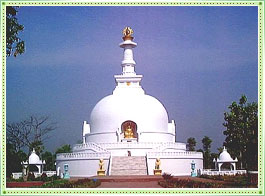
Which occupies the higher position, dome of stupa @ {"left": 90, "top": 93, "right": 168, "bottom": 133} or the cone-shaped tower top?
the cone-shaped tower top

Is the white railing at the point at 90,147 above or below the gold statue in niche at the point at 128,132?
below

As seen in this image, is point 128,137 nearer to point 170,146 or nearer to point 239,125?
point 170,146

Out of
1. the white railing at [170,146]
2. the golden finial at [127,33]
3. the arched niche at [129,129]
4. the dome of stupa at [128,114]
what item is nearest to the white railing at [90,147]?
the dome of stupa at [128,114]

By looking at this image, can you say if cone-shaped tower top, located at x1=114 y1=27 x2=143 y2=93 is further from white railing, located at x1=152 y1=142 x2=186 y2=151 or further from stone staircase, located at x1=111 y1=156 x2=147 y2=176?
stone staircase, located at x1=111 y1=156 x2=147 y2=176

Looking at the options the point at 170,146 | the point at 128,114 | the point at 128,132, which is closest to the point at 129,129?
the point at 128,132

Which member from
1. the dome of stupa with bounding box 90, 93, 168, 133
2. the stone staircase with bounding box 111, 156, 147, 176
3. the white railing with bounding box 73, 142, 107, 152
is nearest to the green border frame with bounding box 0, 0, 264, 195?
the stone staircase with bounding box 111, 156, 147, 176

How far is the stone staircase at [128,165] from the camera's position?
923 inches

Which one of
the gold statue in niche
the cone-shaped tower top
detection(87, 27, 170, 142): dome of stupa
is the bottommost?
the gold statue in niche

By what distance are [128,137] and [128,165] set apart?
451cm

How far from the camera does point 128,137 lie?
2839 centimetres

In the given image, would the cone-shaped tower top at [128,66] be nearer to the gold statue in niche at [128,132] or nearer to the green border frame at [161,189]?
the gold statue in niche at [128,132]

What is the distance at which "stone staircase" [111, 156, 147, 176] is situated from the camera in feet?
76.9

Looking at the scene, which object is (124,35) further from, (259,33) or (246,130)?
(259,33)

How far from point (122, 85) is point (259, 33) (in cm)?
1575
